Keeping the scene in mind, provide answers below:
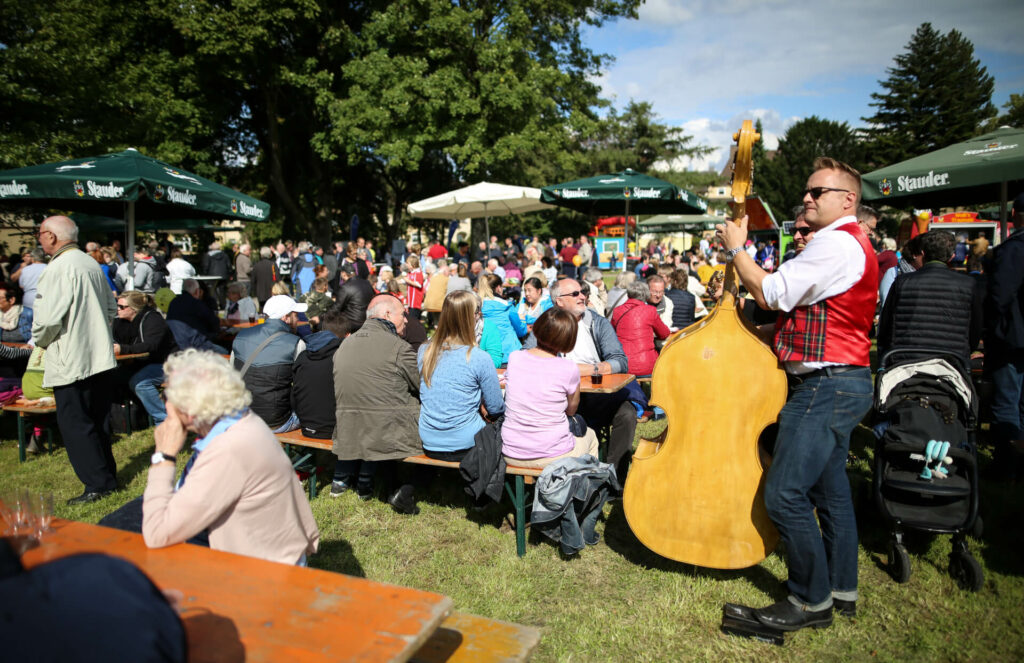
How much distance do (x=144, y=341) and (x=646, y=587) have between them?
202 inches

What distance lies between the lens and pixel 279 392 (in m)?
4.61

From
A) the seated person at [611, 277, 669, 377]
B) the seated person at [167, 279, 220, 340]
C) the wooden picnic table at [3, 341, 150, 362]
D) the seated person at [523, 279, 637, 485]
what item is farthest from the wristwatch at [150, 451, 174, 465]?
the seated person at [167, 279, 220, 340]

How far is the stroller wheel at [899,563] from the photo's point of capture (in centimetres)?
312

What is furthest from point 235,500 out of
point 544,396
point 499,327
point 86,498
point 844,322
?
point 499,327

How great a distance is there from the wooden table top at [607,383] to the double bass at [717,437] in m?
1.05

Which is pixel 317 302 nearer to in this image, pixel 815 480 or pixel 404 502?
pixel 404 502

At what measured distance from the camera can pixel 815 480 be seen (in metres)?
2.57

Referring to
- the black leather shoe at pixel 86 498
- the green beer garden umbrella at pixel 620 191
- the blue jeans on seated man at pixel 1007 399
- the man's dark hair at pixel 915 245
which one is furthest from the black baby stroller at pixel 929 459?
the green beer garden umbrella at pixel 620 191

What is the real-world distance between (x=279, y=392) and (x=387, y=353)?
112cm

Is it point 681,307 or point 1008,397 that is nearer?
point 1008,397

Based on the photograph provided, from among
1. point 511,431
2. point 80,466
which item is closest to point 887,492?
point 511,431

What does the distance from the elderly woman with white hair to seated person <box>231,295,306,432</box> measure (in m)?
2.43

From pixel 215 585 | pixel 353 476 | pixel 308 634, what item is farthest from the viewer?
pixel 353 476

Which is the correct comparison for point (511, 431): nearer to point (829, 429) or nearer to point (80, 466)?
point (829, 429)
